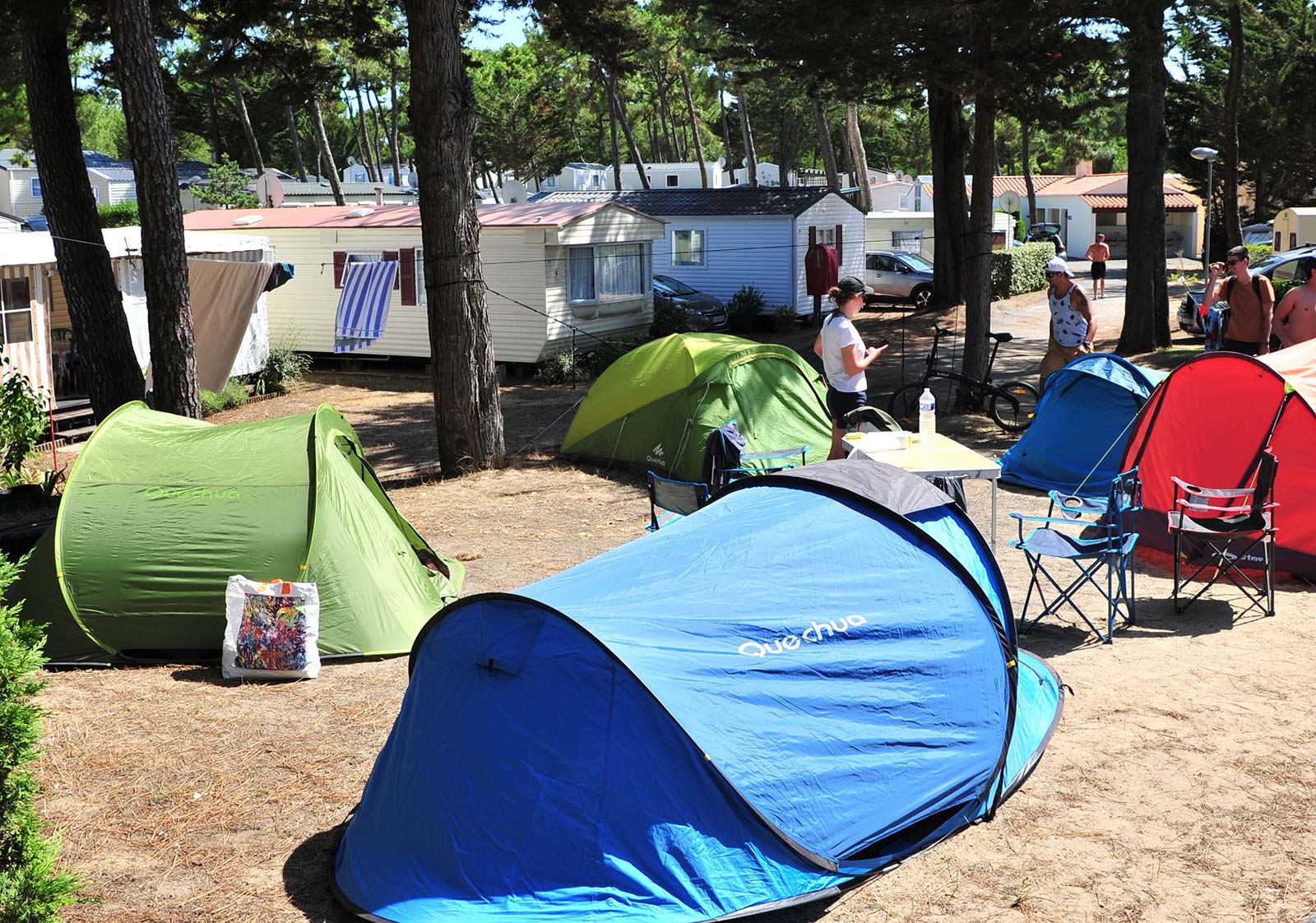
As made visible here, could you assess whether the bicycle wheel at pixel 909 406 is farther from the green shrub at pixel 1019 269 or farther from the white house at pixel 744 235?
the green shrub at pixel 1019 269

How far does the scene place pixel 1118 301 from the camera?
27797 mm

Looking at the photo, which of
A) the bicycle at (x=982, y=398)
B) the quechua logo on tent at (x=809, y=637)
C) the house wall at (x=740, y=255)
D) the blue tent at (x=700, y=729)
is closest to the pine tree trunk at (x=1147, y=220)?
the bicycle at (x=982, y=398)

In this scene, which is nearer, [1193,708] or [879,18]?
[1193,708]

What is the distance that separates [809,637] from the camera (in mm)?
4445

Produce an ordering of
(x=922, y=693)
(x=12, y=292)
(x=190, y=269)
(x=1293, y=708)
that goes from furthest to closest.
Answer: (x=190, y=269) < (x=12, y=292) < (x=1293, y=708) < (x=922, y=693)

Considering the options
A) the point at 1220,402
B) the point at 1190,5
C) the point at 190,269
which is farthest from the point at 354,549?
the point at 1190,5

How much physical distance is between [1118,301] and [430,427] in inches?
733

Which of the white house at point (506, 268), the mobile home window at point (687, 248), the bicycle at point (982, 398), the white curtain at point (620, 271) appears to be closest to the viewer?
the bicycle at point (982, 398)

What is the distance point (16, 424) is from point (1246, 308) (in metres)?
11.6

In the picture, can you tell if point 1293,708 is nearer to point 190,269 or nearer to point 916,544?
point 916,544

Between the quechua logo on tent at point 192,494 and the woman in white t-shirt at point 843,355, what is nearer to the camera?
the quechua logo on tent at point 192,494

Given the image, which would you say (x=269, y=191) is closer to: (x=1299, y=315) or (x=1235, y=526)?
(x=1299, y=315)

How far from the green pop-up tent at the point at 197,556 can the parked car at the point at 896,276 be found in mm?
21841

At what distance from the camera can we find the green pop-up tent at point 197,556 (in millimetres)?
6848
